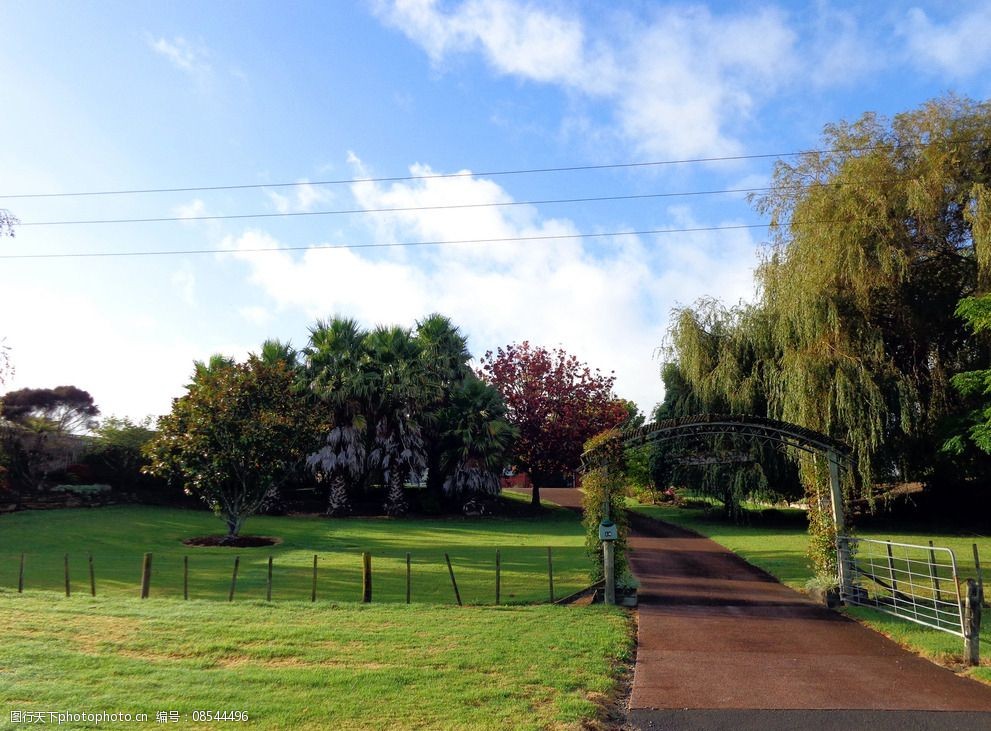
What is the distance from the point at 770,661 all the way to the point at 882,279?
1823cm

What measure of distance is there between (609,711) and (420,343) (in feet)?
107

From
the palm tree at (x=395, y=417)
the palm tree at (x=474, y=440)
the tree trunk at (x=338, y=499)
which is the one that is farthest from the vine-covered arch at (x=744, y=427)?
the tree trunk at (x=338, y=499)

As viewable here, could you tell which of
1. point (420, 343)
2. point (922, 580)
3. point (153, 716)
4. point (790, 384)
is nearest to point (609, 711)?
point (153, 716)

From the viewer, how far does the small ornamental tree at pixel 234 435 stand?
81.9 feet

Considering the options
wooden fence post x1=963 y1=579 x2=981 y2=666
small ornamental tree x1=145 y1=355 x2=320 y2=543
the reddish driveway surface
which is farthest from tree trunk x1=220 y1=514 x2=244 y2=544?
wooden fence post x1=963 y1=579 x2=981 y2=666

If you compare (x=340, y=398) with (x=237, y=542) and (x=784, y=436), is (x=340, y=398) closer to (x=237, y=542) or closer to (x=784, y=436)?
(x=237, y=542)

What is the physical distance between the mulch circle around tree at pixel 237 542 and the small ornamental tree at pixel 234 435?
264mm

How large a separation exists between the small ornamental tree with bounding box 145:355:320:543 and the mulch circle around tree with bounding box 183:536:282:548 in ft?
0.87

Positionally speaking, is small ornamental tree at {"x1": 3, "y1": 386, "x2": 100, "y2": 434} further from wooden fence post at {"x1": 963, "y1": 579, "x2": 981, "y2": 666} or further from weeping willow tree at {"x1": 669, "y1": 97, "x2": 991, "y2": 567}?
wooden fence post at {"x1": 963, "y1": 579, "x2": 981, "y2": 666}

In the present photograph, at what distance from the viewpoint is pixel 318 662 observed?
826 centimetres

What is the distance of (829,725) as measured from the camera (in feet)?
21.6

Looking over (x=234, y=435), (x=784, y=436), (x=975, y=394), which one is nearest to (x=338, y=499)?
(x=234, y=435)

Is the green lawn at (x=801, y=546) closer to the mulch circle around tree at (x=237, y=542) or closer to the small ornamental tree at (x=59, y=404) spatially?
the mulch circle around tree at (x=237, y=542)

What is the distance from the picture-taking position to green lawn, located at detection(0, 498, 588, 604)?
586 inches
